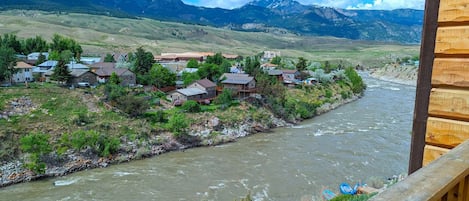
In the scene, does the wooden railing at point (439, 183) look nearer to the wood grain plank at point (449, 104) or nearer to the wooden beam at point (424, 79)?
the wood grain plank at point (449, 104)

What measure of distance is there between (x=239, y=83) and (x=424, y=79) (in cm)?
3009

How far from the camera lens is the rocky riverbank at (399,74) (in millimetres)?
58434

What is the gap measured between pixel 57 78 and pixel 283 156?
18195 millimetres

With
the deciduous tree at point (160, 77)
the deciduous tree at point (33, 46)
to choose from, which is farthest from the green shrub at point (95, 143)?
the deciduous tree at point (33, 46)

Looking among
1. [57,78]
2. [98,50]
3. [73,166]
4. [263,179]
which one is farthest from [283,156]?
[98,50]

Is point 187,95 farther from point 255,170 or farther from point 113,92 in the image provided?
point 255,170

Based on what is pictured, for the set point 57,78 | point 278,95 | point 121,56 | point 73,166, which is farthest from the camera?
point 121,56

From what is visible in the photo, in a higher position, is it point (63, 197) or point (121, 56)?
point (121, 56)

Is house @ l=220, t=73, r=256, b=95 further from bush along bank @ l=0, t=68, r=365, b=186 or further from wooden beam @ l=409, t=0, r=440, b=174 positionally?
wooden beam @ l=409, t=0, r=440, b=174

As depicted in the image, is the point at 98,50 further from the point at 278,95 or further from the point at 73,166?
the point at 73,166

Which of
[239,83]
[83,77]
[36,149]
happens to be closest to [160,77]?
[83,77]

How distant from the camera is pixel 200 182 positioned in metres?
17.0

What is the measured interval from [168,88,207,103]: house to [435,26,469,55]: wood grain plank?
2678cm

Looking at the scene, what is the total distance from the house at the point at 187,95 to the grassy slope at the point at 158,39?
127ft
